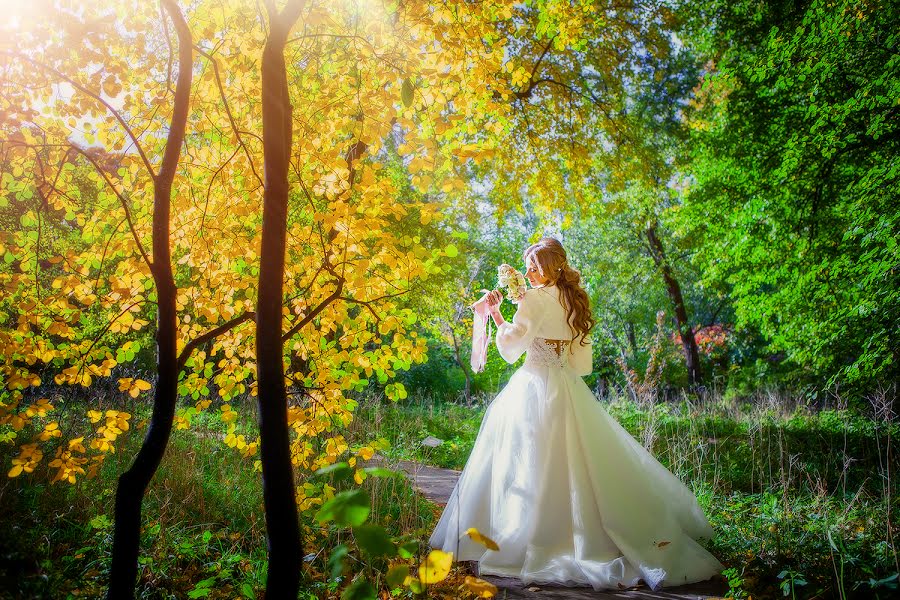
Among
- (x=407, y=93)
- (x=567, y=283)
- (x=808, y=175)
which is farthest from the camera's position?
(x=808, y=175)

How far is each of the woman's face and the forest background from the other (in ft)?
Result: 2.95

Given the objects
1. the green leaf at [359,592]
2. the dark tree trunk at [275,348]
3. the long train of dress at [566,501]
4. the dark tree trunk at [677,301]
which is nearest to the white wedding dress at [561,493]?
the long train of dress at [566,501]

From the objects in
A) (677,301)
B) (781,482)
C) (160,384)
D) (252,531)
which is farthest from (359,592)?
(677,301)

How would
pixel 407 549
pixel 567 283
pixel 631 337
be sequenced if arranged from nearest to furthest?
pixel 407 549 < pixel 567 283 < pixel 631 337

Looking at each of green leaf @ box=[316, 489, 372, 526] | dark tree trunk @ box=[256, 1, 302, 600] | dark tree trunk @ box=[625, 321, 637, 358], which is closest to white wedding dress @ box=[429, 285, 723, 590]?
dark tree trunk @ box=[256, 1, 302, 600]

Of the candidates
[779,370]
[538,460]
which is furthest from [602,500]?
[779,370]

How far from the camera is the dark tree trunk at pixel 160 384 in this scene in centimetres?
237

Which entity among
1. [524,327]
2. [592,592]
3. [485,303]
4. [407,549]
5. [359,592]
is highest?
[485,303]

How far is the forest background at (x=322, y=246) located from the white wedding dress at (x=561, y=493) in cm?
39

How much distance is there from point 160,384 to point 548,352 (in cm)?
268

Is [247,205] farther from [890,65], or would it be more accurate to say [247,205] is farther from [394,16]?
[890,65]

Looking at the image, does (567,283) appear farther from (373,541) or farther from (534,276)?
(373,541)

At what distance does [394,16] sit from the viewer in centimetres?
393

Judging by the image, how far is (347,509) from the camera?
1552 mm
